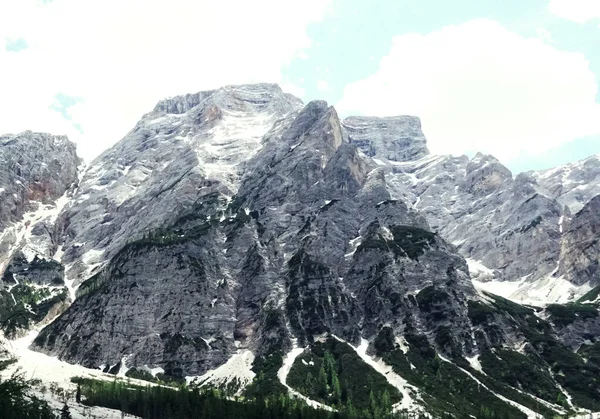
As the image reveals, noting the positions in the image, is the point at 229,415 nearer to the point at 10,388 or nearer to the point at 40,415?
the point at 40,415

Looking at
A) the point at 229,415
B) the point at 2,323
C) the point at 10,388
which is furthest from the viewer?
the point at 229,415

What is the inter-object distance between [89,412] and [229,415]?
47.3 metres

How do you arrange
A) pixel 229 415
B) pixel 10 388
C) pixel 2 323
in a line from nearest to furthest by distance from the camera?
1. pixel 2 323
2. pixel 10 388
3. pixel 229 415

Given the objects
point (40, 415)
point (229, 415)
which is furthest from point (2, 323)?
point (229, 415)

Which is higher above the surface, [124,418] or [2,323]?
[2,323]

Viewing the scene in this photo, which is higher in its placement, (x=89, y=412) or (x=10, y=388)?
(x=10, y=388)

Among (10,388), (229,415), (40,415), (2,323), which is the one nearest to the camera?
(2,323)

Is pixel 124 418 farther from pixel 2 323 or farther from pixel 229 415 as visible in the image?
pixel 2 323

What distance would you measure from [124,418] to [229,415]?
35572mm

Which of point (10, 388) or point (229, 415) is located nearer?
point (10, 388)

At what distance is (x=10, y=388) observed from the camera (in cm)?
3650

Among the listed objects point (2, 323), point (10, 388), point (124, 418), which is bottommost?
point (124, 418)

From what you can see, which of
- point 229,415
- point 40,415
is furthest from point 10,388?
point 229,415

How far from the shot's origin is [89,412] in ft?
656
